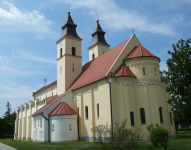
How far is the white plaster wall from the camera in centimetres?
2662

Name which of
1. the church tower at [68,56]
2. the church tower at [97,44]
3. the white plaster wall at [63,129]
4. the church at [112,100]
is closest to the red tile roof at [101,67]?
the church at [112,100]

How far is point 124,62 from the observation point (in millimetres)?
25672

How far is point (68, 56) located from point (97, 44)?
363 inches

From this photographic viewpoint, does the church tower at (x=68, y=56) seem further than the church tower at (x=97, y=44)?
No

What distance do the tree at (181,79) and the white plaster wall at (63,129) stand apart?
574 inches

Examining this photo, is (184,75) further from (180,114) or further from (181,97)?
(180,114)

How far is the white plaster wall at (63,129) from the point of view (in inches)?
1048

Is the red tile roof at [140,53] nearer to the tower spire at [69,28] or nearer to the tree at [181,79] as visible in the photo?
the tree at [181,79]

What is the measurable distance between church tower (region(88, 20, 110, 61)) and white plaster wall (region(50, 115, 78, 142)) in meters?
18.6

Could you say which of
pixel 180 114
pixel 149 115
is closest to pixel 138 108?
pixel 149 115

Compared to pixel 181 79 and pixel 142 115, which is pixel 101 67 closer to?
pixel 142 115

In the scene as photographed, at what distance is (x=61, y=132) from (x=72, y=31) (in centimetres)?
1999

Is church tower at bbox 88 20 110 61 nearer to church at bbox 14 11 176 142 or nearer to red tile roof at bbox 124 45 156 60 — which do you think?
church at bbox 14 11 176 142

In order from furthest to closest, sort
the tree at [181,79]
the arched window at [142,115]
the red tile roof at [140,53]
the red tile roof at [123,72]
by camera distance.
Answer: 1. the red tile roof at [140,53]
2. the red tile roof at [123,72]
3. the arched window at [142,115]
4. the tree at [181,79]
